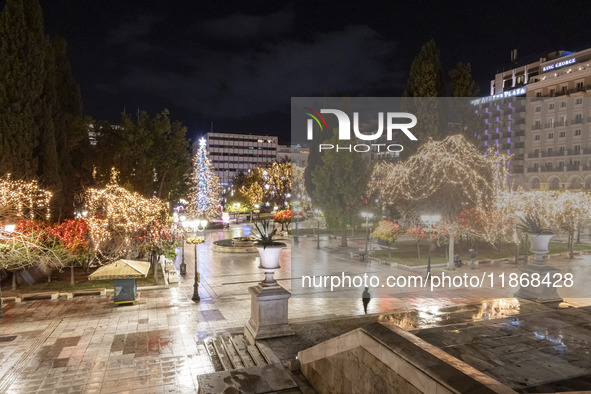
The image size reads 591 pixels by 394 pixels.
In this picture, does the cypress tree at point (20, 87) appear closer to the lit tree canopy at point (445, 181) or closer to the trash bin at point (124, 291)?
the trash bin at point (124, 291)

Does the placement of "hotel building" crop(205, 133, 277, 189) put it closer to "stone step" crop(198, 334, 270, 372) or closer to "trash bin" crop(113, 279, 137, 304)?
"trash bin" crop(113, 279, 137, 304)

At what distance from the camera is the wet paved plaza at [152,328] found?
31.7 ft

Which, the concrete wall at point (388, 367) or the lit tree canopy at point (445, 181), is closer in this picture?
the concrete wall at point (388, 367)

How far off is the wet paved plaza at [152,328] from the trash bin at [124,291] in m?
0.30

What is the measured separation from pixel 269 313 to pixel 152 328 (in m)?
4.69

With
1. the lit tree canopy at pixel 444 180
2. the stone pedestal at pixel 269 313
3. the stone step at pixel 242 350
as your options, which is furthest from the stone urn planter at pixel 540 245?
the lit tree canopy at pixel 444 180

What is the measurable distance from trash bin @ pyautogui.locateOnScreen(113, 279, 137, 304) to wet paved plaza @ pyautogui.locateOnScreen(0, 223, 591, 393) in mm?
304

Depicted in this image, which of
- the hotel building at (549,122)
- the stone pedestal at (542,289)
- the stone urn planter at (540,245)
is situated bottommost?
the stone pedestal at (542,289)

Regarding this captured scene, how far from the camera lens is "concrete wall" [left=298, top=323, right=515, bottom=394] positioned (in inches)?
191

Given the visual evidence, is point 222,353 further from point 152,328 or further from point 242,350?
point 152,328

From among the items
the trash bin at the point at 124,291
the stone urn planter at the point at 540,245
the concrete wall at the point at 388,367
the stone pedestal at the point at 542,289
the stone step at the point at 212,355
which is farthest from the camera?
the trash bin at the point at 124,291

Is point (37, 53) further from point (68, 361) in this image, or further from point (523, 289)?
point (523, 289)

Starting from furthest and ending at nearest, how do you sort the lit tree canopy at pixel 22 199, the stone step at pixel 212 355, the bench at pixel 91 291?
1. the bench at pixel 91 291
2. the lit tree canopy at pixel 22 199
3. the stone step at pixel 212 355

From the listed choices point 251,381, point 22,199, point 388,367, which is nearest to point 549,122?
point 22,199
